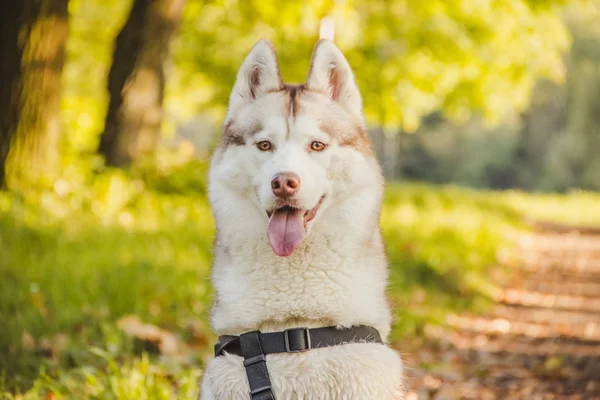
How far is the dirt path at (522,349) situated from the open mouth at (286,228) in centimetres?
138

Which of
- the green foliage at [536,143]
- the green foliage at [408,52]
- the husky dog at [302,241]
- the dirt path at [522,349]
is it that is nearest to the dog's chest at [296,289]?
the husky dog at [302,241]

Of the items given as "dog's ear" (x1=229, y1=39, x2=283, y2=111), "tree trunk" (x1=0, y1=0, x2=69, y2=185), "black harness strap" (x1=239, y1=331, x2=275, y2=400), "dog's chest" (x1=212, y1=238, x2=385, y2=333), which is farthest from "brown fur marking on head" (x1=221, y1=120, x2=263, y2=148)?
"tree trunk" (x1=0, y1=0, x2=69, y2=185)

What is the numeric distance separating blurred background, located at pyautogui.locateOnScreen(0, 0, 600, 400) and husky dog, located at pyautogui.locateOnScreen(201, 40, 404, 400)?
52cm

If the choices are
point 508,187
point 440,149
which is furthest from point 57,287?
point 508,187

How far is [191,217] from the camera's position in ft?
27.6

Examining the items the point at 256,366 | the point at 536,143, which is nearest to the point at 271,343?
the point at 256,366

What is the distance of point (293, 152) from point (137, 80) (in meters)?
7.30

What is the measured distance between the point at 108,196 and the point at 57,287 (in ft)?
9.06

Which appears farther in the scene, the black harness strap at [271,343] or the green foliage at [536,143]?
the green foliage at [536,143]

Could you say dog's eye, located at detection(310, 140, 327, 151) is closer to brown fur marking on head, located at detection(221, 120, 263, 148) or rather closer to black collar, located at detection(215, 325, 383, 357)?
brown fur marking on head, located at detection(221, 120, 263, 148)

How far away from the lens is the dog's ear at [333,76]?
277cm

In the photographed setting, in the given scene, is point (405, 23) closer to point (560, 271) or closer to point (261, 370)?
point (560, 271)

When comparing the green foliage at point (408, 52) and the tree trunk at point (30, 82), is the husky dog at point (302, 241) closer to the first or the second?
the tree trunk at point (30, 82)

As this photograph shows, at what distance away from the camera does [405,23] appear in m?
12.8
